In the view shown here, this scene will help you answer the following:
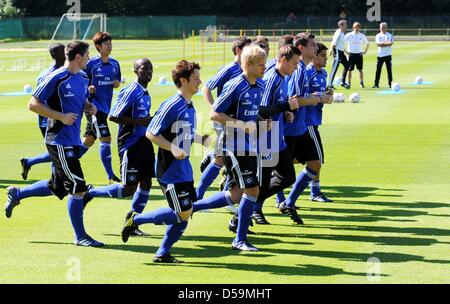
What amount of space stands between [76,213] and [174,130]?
1.64 metres

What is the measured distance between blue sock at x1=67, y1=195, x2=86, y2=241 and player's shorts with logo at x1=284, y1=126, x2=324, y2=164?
3.04 m

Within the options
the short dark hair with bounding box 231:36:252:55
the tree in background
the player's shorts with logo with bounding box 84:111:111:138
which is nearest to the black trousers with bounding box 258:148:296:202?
the short dark hair with bounding box 231:36:252:55

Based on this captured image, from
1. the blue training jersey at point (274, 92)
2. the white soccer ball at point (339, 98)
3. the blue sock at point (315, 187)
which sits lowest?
the blue sock at point (315, 187)

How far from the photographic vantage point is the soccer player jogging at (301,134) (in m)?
11.5

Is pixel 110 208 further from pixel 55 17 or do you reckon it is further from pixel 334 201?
pixel 55 17

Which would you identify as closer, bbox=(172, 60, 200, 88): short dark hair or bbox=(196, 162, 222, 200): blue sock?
bbox=(172, 60, 200, 88): short dark hair

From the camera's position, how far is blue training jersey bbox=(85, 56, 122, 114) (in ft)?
46.3

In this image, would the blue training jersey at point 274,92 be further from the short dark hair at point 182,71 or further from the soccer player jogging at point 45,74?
the soccer player jogging at point 45,74

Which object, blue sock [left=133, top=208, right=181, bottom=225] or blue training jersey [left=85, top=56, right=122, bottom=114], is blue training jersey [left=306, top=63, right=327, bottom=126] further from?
blue sock [left=133, top=208, right=181, bottom=225]

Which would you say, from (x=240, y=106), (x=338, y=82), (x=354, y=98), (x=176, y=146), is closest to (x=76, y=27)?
(x=338, y=82)

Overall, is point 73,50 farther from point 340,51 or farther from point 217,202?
point 340,51

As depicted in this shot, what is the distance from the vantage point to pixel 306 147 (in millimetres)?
11984

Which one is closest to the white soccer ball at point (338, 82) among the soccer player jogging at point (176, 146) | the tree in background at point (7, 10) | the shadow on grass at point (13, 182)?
the shadow on grass at point (13, 182)

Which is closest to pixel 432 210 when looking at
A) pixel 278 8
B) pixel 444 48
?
pixel 444 48
